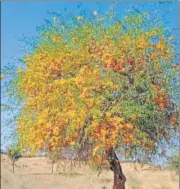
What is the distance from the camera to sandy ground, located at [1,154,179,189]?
1094 inches

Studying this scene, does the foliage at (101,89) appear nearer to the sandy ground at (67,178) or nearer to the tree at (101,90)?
the tree at (101,90)

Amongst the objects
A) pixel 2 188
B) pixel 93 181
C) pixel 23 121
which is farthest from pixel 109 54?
pixel 93 181

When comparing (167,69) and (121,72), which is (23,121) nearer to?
(121,72)

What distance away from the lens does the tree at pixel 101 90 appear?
17.3 m

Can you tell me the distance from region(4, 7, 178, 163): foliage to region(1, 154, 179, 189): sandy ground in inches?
155

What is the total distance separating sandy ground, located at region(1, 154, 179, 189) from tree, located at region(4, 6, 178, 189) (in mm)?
3852

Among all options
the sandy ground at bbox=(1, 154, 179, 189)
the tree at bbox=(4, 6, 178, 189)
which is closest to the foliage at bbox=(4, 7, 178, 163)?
the tree at bbox=(4, 6, 178, 189)

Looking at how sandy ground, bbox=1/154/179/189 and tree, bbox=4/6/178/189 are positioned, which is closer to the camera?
tree, bbox=4/6/178/189

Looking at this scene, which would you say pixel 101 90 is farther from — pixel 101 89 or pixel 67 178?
pixel 67 178

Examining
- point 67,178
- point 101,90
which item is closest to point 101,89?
point 101,90

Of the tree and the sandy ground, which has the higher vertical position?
the tree

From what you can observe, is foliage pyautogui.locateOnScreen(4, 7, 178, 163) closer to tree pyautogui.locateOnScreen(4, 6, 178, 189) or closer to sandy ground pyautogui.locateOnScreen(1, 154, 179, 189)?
tree pyautogui.locateOnScreen(4, 6, 178, 189)

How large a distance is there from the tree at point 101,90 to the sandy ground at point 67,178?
385 centimetres

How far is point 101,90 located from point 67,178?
1461 centimetres
